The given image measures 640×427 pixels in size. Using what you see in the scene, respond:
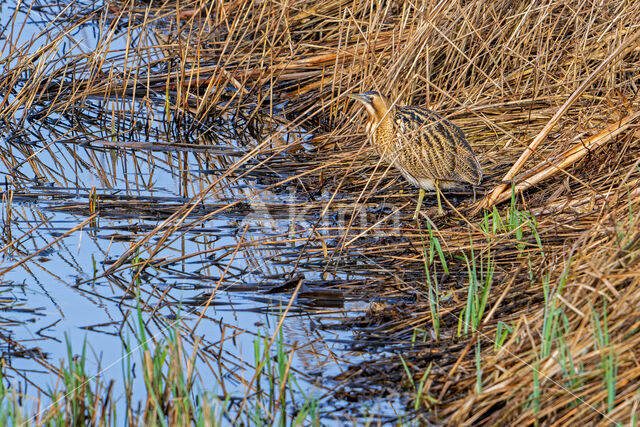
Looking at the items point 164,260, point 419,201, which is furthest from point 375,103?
point 164,260

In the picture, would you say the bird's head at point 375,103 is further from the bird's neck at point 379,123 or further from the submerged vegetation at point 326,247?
the submerged vegetation at point 326,247

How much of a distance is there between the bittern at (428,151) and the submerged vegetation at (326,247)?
5.0 inches

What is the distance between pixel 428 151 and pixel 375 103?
0.41 m

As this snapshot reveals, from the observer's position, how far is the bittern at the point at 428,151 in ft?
12.7

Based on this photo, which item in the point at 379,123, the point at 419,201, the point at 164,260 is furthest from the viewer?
the point at 379,123

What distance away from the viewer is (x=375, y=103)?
415 centimetres

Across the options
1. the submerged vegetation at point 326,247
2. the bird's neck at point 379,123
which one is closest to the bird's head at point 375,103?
the bird's neck at point 379,123

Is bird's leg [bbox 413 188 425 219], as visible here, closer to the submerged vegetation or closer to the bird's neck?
the submerged vegetation

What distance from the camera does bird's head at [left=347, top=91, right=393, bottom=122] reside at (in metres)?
4.10

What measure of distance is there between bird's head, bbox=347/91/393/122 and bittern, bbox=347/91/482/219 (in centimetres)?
2


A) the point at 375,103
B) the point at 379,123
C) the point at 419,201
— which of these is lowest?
the point at 419,201

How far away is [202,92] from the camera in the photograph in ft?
18.6

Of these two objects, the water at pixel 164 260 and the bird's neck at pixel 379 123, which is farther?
the bird's neck at pixel 379 123

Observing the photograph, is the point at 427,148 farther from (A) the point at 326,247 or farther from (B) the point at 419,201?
(A) the point at 326,247
